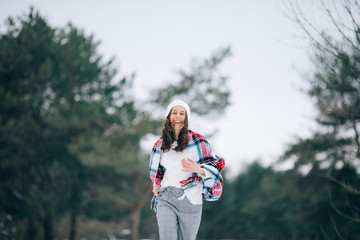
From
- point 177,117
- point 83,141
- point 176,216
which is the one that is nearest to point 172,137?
point 177,117

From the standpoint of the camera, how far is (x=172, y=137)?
3121 mm

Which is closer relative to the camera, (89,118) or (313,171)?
(313,171)

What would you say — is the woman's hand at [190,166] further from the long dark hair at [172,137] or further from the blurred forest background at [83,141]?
the blurred forest background at [83,141]

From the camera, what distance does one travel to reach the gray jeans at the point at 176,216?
2.83 m

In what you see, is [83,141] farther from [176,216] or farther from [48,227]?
[176,216]

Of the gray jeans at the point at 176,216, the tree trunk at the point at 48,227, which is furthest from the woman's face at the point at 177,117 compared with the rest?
the tree trunk at the point at 48,227

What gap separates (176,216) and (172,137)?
0.66 m

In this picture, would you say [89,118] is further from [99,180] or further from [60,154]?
[99,180]

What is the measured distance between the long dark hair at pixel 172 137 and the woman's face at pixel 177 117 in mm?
31

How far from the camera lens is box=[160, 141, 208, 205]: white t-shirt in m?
2.94

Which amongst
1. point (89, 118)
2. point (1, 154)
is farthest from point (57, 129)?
point (1, 154)

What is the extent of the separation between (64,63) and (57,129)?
3148mm

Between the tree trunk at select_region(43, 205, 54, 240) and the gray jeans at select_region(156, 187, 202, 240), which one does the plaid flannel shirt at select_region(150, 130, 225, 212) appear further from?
the tree trunk at select_region(43, 205, 54, 240)

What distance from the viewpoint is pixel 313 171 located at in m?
14.5
